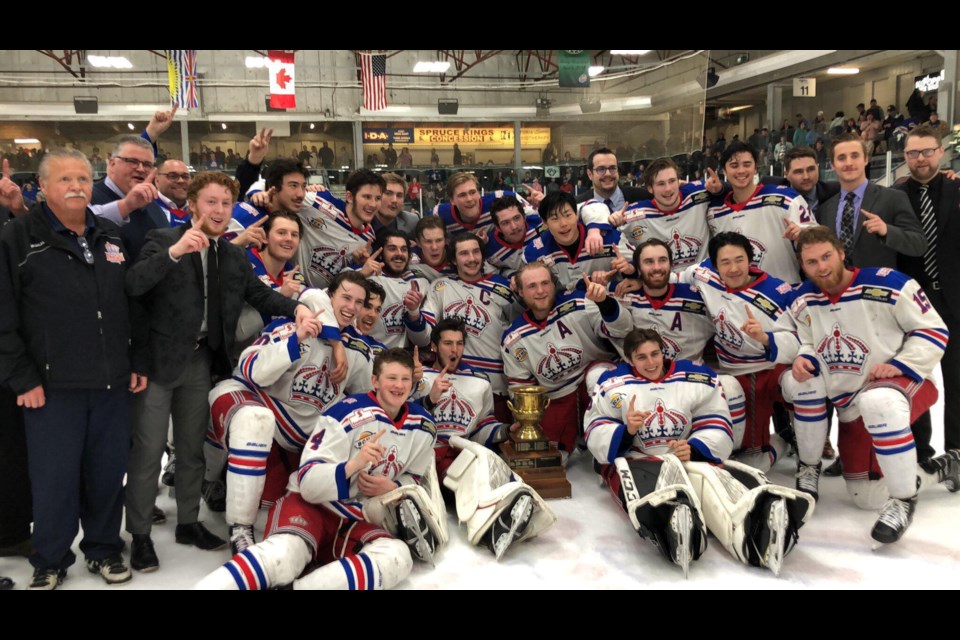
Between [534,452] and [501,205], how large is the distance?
1.84 m

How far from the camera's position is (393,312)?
463 centimetres

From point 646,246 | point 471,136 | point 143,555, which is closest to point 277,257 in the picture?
point 143,555

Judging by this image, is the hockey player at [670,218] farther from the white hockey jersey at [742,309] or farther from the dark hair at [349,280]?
the dark hair at [349,280]

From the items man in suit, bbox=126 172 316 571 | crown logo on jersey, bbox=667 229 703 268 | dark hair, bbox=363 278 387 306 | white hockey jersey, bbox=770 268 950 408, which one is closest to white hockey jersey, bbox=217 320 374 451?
man in suit, bbox=126 172 316 571

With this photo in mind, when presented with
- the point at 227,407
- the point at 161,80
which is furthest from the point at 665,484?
the point at 161,80

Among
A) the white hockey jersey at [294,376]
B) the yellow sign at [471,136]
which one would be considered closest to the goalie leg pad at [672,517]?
the white hockey jersey at [294,376]

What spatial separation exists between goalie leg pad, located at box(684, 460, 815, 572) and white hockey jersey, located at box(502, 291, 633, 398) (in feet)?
4.84

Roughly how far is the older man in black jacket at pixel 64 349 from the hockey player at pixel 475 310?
204cm

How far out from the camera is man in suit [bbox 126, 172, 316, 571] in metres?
3.20

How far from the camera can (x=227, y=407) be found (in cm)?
348

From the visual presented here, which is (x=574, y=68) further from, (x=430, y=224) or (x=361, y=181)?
(x=361, y=181)

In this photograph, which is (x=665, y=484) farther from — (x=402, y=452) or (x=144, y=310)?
(x=144, y=310)

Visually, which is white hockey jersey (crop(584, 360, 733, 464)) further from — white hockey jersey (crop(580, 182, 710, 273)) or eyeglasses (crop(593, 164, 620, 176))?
eyeglasses (crop(593, 164, 620, 176))

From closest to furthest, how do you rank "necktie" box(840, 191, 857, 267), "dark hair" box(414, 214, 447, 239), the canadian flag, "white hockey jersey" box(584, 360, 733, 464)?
"white hockey jersey" box(584, 360, 733, 464)
"necktie" box(840, 191, 857, 267)
"dark hair" box(414, 214, 447, 239)
the canadian flag
